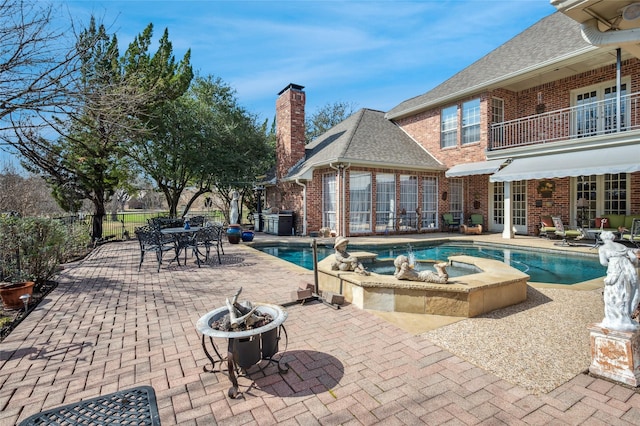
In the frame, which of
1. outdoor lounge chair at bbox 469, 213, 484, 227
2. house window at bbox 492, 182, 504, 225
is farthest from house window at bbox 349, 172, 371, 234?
house window at bbox 492, 182, 504, 225

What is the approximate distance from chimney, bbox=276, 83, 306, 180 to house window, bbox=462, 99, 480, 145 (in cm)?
808

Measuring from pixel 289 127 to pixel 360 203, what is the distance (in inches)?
228

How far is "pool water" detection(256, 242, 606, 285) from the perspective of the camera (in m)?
8.20

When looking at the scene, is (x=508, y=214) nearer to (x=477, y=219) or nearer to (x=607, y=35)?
(x=477, y=219)

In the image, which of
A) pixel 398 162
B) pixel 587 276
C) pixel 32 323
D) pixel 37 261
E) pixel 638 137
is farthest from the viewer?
pixel 398 162

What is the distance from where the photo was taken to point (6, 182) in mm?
12820

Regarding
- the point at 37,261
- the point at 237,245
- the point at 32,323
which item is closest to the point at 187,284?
the point at 32,323

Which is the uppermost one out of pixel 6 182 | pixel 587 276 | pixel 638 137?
pixel 638 137

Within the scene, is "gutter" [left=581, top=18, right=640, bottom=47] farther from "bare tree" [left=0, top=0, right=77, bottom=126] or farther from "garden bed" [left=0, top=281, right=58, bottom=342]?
"garden bed" [left=0, top=281, right=58, bottom=342]

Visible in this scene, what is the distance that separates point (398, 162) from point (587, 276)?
331 inches

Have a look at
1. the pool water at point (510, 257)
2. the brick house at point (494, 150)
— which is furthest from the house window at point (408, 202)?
the pool water at point (510, 257)

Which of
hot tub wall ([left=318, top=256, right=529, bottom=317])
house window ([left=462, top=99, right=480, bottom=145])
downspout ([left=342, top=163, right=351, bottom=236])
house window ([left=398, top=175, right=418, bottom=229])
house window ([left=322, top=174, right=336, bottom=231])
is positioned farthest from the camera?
house window ([left=398, top=175, right=418, bottom=229])

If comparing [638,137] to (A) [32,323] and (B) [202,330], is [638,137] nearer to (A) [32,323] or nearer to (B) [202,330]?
(B) [202,330]

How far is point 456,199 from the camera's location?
56.5 ft
